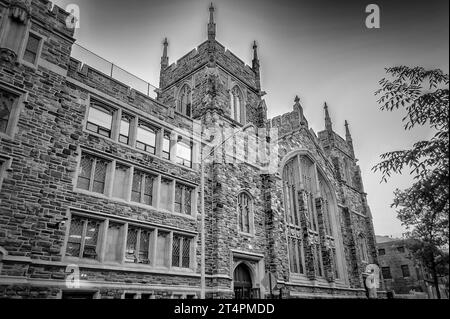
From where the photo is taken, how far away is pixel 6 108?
1252cm

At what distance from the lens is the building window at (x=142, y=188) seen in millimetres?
16234

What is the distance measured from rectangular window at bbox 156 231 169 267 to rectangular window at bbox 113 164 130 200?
111 inches

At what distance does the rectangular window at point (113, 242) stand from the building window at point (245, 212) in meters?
8.30

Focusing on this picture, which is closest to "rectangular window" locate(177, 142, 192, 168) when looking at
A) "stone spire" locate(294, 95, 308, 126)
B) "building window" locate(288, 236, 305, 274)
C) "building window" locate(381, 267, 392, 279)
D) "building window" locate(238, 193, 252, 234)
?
"building window" locate(238, 193, 252, 234)

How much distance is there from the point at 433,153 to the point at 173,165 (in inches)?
605

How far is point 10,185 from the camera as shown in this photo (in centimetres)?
1156

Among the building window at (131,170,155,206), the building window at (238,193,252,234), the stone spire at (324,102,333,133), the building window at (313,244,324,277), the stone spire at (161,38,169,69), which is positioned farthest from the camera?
the stone spire at (324,102,333,133)

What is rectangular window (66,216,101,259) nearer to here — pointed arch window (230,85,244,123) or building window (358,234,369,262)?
pointed arch window (230,85,244,123)

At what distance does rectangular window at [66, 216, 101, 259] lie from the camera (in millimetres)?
13289

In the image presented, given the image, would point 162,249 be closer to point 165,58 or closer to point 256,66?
point 256,66

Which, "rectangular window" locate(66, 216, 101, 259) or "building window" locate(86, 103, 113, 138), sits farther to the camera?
"building window" locate(86, 103, 113, 138)

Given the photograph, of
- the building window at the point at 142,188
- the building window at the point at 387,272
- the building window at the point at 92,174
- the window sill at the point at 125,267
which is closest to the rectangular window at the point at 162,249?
the window sill at the point at 125,267

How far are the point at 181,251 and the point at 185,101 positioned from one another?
1197cm

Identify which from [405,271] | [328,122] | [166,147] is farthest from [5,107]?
[405,271]
